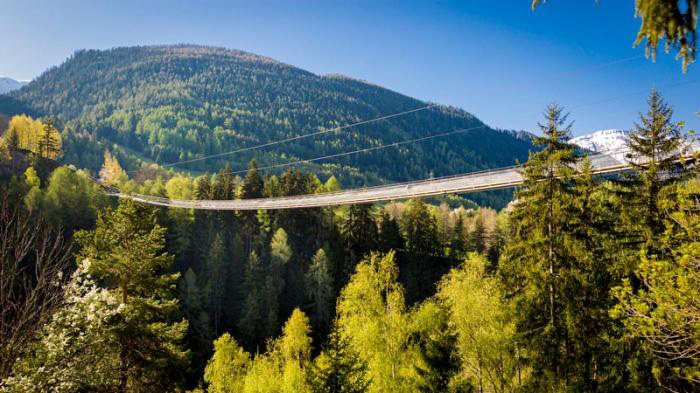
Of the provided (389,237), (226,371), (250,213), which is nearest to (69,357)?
(226,371)

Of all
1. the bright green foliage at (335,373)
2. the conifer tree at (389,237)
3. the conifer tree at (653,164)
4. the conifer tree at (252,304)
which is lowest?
the conifer tree at (252,304)

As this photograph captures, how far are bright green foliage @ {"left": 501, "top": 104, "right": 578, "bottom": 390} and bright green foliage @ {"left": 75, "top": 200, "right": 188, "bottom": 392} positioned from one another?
33.1 ft

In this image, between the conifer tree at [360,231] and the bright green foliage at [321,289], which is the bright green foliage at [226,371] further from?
the conifer tree at [360,231]

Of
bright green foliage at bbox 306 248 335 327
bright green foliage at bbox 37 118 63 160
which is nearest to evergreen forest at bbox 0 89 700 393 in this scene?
bright green foliage at bbox 306 248 335 327

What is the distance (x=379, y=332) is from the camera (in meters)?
15.1

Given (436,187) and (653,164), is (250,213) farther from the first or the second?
(653,164)

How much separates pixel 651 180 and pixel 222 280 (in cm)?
4133

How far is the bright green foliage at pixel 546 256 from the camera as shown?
36.3 feet

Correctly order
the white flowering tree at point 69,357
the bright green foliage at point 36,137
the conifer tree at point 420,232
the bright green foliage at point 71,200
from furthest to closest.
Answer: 1. the bright green foliage at point 36,137
2. the conifer tree at point 420,232
3. the bright green foliage at point 71,200
4. the white flowering tree at point 69,357

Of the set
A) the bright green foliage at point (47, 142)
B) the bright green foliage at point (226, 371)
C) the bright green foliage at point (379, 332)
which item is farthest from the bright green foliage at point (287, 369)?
the bright green foliage at point (47, 142)

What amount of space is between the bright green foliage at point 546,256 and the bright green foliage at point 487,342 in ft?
2.76

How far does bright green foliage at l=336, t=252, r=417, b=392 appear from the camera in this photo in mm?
14188

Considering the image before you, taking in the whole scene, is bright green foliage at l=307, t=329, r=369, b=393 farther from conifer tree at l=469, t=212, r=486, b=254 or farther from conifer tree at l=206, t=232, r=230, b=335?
conifer tree at l=469, t=212, r=486, b=254

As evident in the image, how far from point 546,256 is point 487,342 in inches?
132
